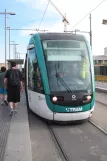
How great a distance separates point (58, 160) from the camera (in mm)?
5523

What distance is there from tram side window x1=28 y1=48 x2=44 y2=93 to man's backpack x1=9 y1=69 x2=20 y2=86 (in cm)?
49

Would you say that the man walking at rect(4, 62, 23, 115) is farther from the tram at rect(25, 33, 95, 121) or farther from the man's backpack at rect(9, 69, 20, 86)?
the tram at rect(25, 33, 95, 121)

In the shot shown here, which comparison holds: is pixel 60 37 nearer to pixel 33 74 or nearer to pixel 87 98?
pixel 33 74

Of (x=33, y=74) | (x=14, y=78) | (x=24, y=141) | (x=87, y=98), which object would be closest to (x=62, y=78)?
(x=87, y=98)

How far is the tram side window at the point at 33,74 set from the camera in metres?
8.88

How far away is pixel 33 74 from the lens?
9.61m

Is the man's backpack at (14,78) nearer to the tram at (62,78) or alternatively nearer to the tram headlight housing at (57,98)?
the tram at (62,78)

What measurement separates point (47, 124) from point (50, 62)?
1.87 meters

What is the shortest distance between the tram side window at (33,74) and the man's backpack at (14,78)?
489 mm

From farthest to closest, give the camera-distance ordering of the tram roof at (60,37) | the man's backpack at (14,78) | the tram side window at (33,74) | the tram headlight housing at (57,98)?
the man's backpack at (14,78) → the tram roof at (60,37) → the tram side window at (33,74) → the tram headlight housing at (57,98)

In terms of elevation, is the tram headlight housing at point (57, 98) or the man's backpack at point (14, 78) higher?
the man's backpack at point (14, 78)

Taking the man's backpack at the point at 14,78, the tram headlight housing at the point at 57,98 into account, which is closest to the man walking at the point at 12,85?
the man's backpack at the point at 14,78

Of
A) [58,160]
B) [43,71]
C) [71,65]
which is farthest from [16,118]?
[58,160]

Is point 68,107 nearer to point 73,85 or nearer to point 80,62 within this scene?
point 73,85
